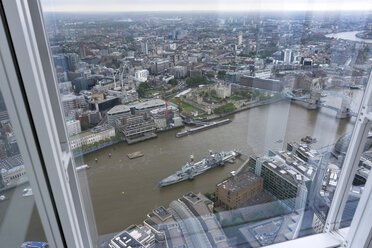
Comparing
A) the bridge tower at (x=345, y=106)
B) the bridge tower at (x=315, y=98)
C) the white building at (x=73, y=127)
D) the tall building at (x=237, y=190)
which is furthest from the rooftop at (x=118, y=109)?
the bridge tower at (x=345, y=106)

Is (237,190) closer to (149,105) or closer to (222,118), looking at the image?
(222,118)

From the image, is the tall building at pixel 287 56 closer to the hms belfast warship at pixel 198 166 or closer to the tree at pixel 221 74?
the tree at pixel 221 74

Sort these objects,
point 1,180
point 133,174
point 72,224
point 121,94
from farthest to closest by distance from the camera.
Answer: point 133,174
point 121,94
point 72,224
point 1,180

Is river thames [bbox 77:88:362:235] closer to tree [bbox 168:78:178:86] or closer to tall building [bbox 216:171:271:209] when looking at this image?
tall building [bbox 216:171:271:209]

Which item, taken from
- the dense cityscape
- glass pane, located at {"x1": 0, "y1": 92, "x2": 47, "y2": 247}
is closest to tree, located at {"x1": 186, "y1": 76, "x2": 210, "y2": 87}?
the dense cityscape

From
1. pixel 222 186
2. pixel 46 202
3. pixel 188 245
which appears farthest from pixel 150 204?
pixel 46 202

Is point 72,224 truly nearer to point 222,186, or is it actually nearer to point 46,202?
point 46,202

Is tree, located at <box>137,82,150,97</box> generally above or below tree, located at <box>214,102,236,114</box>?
above
